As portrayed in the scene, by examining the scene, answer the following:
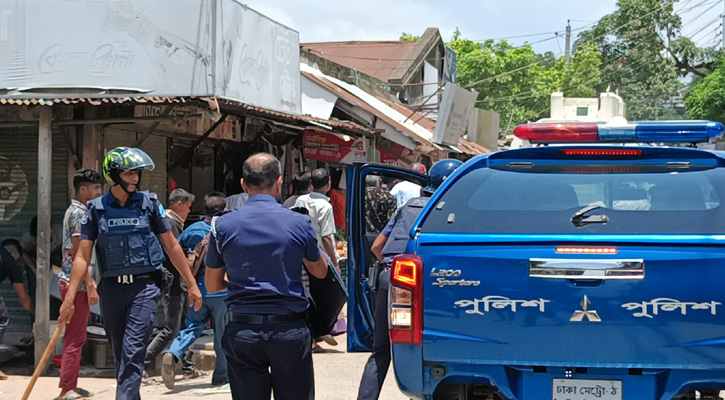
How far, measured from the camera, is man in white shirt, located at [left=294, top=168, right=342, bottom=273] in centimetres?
888

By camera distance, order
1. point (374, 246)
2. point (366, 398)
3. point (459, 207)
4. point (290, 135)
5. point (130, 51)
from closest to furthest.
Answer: point (459, 207) → point (366, 398) → point (374, 246) → point (130, 51) → point (290, 135)

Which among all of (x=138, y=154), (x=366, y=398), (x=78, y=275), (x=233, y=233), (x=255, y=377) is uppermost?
(x=138, y=154)

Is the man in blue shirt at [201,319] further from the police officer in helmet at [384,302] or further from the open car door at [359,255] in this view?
the police officer in helmet at [384,302]

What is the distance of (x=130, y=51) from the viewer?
29.3 feet

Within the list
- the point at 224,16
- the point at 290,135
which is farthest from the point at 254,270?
the point at 290,135

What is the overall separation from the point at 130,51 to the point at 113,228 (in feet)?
12.1

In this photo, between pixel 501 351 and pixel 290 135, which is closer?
pixel 501 351

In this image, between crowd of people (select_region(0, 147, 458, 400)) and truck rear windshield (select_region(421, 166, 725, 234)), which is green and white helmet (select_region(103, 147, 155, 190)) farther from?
truck rear windshield (select_region(421, 166, 725, 234))

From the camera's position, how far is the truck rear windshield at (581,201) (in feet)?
12.8

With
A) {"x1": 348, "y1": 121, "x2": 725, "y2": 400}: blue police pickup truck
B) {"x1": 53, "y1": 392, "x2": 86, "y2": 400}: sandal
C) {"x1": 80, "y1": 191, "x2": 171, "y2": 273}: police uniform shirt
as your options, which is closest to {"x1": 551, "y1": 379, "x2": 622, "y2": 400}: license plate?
{"x1": 348, "y1": 121, "x2": 725, "y2": 400}: blue police pickup truck

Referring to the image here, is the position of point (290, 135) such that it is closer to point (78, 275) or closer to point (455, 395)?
point (78, 275)

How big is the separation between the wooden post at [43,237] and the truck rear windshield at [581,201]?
530cm

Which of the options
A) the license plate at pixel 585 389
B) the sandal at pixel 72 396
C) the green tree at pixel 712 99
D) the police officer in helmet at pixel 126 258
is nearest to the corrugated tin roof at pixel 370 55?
the green tree at pixel 712 99

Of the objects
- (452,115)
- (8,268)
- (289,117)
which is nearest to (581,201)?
Result: (8,268)
